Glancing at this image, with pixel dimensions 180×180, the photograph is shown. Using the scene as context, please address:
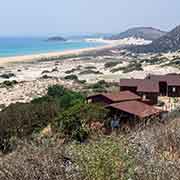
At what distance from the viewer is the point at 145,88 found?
113ft

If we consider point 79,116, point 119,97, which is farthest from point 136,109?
point 119,97

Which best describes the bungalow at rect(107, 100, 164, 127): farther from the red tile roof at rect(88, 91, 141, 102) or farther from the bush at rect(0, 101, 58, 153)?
the bush at rect(0, 101, 58, 153)

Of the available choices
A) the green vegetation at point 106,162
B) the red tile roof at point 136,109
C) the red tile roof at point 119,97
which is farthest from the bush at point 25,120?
the green vegetation at point 106,162

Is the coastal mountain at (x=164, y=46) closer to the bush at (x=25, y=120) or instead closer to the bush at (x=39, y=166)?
the bush at (x=25, y=120)

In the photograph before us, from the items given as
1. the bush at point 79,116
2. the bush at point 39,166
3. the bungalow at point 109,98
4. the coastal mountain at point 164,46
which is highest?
the bush at point 39,166

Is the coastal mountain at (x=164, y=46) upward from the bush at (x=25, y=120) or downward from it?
downward

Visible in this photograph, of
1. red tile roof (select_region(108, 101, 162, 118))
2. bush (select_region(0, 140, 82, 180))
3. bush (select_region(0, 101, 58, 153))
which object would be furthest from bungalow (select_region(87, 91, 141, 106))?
bush (select_region(0, 140, 82, 180))

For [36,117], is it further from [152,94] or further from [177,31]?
[177,31]

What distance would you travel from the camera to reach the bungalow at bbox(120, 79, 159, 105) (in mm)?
33250

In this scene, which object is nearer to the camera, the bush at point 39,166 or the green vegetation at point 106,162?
the green vegetation at point 106,162

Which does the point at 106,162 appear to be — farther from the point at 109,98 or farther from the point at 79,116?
the point at 109,98

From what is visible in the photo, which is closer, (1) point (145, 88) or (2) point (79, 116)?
(2) point (79, 116)

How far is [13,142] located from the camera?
7121mm

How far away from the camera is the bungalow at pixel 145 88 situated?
33.2m
